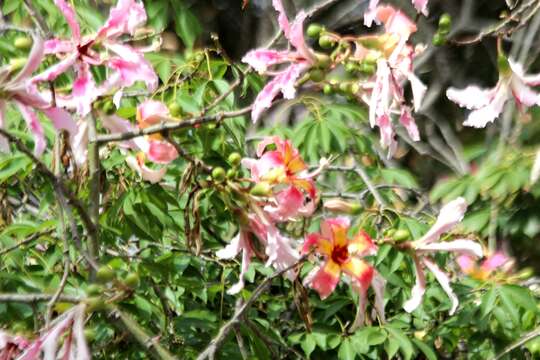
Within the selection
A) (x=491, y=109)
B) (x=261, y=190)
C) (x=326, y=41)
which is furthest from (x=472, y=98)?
(x=261, y=190)

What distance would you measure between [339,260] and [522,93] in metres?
0.41

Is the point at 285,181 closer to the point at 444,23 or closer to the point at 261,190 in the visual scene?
the point at 261,190

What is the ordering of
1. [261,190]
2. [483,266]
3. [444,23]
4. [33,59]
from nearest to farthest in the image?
[33,59] < [261,190] < [444,23] < [483,266]

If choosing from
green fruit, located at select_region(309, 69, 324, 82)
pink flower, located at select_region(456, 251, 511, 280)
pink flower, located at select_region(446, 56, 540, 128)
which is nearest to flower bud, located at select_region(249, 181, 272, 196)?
green fruit, located at select_region(309, 69, 324, 82)

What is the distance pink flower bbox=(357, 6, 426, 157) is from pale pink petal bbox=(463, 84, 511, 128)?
21 centimetres

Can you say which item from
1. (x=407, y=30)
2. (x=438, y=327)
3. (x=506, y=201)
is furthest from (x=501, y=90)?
(x=506, y=201)

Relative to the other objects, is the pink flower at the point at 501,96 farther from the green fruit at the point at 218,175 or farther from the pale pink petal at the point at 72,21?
the pale pink petal at the point at 72,21

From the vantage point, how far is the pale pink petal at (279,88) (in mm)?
1433

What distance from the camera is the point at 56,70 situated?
4.23 ft

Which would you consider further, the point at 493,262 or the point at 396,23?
the point at 493,262

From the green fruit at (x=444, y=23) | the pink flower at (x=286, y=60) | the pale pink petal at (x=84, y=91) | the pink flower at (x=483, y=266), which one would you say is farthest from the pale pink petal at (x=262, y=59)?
the pink flower at (x=483, y=266)

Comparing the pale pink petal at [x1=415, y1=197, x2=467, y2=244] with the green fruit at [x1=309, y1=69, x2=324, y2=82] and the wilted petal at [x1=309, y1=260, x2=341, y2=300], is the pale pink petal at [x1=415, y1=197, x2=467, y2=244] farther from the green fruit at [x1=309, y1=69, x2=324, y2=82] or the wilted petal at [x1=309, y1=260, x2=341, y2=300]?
the green fruit at [x1=309, y1=69, x2=324, y2=82]

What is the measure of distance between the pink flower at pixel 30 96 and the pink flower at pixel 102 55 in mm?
48

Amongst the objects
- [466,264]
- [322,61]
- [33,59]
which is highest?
[33,59]
